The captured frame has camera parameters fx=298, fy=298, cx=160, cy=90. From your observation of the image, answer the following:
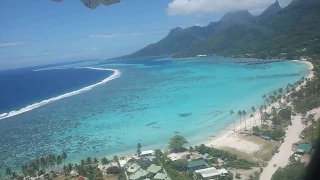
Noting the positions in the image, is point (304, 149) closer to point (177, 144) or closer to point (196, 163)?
point (196, 163)

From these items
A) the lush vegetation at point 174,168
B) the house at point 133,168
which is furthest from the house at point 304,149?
the house at point 133,168

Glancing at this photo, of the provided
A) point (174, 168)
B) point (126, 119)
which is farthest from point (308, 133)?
point (126, 119)

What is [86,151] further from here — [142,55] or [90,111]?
[142,55]

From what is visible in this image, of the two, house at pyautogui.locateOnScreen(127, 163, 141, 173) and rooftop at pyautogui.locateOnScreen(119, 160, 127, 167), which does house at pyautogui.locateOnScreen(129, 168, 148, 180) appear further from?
rooftop at pyautogui.locateOnScreen(119, 160, 127, 167)

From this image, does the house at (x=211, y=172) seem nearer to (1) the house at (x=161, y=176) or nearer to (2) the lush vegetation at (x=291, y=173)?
(1) the house at (x=161, y=176)

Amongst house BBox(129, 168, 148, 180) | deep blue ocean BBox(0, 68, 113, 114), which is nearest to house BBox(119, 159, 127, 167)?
house BBox(129, 168, 148, 180)

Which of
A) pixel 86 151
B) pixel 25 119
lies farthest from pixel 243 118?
pixel 25 119
